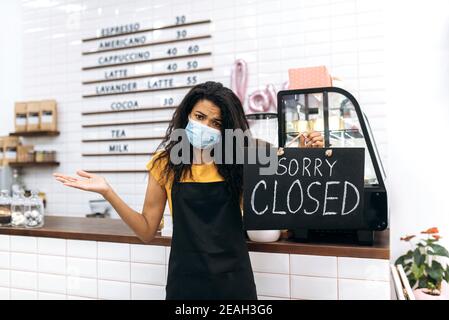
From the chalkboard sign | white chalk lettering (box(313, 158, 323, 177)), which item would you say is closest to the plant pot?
the chalkboard sign

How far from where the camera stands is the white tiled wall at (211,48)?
2945 millimetres

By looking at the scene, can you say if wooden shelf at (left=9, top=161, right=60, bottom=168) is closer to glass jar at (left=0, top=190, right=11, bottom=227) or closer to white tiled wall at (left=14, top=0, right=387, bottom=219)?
white tiled wall at (left=14, top=0, right=387, bottom=219)

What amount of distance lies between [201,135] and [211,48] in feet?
6.84

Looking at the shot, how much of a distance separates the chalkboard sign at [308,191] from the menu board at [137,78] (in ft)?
6.92

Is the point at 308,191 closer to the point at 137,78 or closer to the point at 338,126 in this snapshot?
the point at 338,126

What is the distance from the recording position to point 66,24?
3932mm

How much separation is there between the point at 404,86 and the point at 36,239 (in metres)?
2.58

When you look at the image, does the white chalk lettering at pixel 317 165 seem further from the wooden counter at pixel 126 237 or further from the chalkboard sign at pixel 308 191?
the wooden counter at pixel 126 237

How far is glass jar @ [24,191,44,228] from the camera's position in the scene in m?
2.14

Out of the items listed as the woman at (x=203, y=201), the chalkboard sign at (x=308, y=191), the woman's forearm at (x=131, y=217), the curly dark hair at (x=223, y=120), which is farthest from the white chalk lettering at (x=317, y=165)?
the woman's forearm at (x=131, y=217)

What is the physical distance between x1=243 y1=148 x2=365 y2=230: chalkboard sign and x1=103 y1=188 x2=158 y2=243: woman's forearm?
418mm

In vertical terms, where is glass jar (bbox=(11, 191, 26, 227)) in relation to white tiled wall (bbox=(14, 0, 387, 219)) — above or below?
below

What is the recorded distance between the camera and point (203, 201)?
1445mm

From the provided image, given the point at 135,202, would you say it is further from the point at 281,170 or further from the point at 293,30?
the point at 281,170
